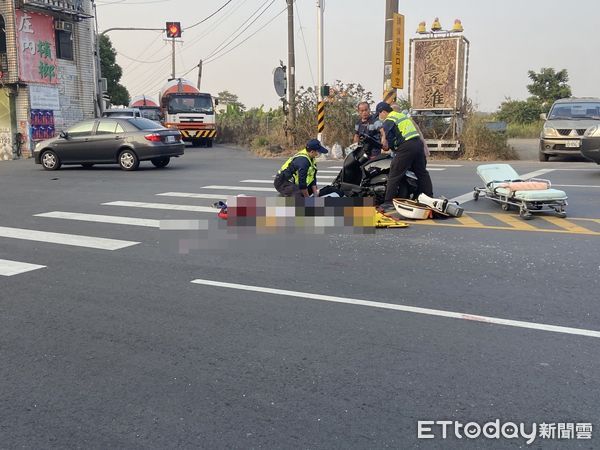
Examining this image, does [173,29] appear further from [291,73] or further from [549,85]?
[549,85]

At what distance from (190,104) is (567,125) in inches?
804

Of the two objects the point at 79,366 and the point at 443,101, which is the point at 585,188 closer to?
the point at 443,101

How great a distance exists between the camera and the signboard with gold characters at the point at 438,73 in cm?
1980

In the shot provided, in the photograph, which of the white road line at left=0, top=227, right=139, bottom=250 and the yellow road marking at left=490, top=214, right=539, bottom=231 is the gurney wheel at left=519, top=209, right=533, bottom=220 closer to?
the yellow road marking at left=490, top=214, right=539, bottom=231

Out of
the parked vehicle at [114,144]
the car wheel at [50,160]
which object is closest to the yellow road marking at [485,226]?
the parked vehicle at [114,144]

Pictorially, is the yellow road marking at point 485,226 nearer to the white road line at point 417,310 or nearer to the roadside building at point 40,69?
the white road line at point 417,310

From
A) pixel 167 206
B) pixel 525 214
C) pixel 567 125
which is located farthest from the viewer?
pixel 567 125

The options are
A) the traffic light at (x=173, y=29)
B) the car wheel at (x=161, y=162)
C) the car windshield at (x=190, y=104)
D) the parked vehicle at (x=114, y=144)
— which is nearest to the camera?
the parked vehicle at (x=114, y=144)

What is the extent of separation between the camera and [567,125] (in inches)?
696

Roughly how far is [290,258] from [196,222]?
2269 mm

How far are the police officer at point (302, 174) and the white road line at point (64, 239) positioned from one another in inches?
97.5

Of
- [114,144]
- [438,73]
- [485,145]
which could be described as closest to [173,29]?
[114,144]

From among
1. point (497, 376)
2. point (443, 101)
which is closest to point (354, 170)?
point (497, 376)

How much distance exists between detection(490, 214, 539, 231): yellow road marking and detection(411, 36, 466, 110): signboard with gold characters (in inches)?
451
